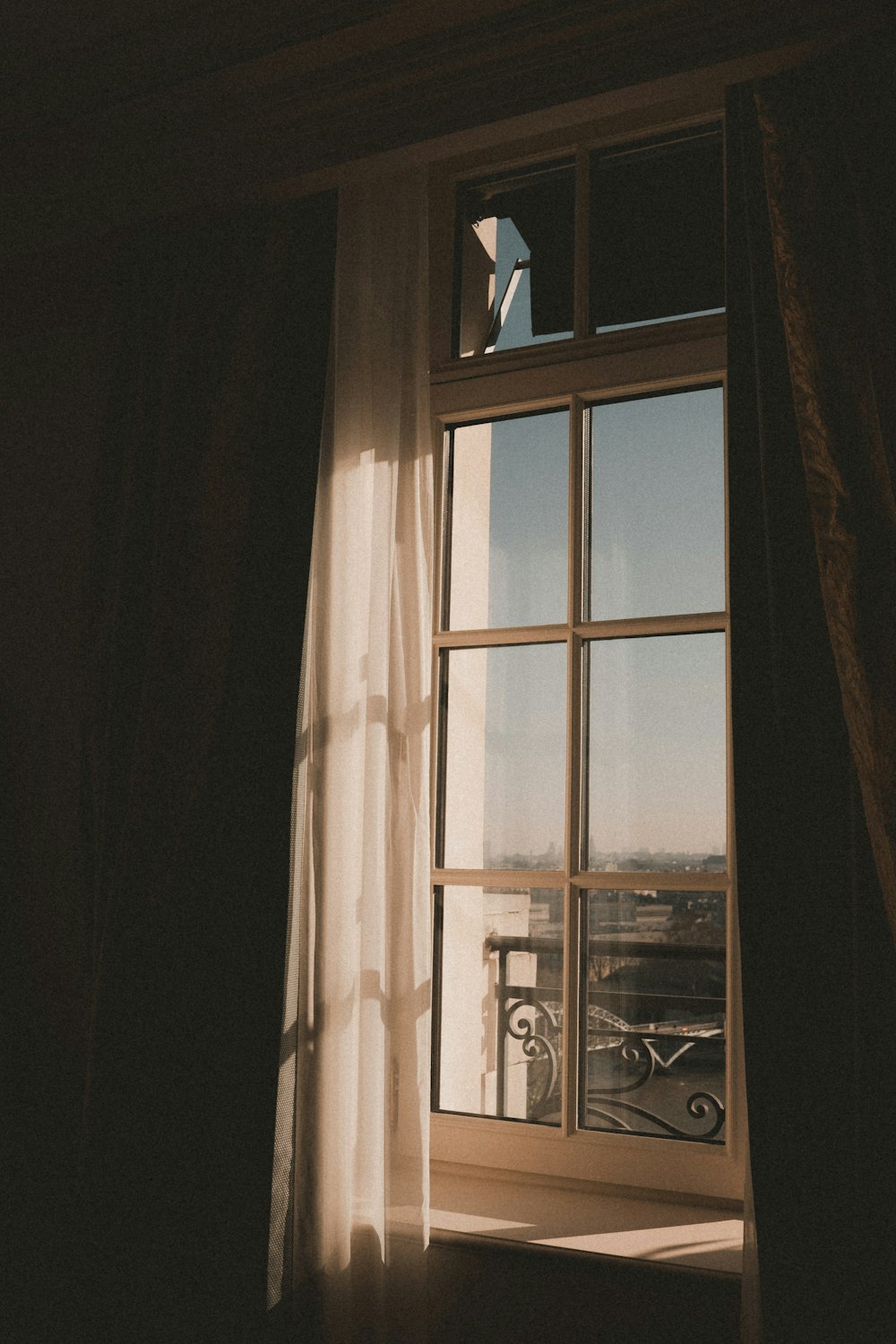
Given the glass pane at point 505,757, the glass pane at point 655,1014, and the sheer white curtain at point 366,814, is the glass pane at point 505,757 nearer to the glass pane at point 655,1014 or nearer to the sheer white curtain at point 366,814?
the glass pane at point 655,1014

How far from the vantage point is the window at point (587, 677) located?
2033 mm

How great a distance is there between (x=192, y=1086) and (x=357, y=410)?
4.47 ft

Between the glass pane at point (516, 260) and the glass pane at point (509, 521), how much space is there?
0.72 feet

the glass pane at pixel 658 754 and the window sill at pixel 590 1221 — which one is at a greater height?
the glass pane at pixel 658 754

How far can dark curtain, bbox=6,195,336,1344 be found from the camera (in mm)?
1900

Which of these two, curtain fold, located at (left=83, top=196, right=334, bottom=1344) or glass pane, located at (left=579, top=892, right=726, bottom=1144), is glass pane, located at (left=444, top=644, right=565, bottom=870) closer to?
glass pane, located at (left=579, top=892, right=726, bottom=1144)

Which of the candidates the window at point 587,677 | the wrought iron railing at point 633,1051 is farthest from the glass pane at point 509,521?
the wrought iron railing at point 633,1051

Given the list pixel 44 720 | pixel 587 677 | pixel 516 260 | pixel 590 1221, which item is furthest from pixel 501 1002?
pixel 516 260

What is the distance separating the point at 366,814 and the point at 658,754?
24.2 inches

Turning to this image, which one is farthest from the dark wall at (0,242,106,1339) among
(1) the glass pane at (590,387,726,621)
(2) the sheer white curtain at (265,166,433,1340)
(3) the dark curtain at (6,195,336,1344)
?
(1) the glass pane at (590,387,726,621)

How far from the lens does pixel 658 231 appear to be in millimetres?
2289

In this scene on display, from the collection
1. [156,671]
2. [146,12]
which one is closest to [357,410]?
[156,671]

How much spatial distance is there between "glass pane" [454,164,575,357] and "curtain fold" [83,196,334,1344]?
0.41 metres

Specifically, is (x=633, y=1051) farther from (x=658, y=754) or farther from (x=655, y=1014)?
(x=658, y=754)
